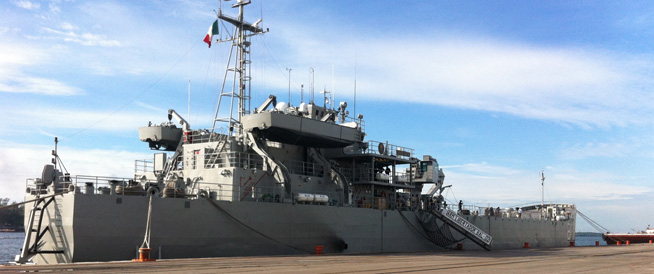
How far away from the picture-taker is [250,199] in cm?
2462

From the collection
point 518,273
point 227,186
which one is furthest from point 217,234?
point 518,273

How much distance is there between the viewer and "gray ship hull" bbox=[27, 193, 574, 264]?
779 inches

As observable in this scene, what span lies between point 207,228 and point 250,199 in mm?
2832

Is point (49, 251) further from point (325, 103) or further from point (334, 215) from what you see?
point (325, 103)

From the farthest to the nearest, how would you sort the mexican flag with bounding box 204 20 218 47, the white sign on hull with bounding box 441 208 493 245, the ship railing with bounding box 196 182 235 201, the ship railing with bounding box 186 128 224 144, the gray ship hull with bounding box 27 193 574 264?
1. the white sign on hull with bounding box 441 208 493 245
2. the mexican flag with bounding box 204 20 218 47
3. the ship railing with bounding box 186 128 224 144
4. the ship railing with bounding box 196 182 235 201
5. the gray ship hull with bounding box 27 193 574 264

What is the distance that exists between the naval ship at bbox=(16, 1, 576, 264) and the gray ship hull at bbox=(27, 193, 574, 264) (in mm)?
38

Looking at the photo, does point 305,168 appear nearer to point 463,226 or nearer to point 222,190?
point 222,190

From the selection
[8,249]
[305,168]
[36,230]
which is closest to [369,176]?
[305,168]

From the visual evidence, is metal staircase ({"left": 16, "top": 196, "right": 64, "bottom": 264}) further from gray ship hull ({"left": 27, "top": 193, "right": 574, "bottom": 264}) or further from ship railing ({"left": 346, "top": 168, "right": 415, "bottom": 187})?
ship railing ({"left": 346, "top": 168, "right": 415, "bottom": 187})

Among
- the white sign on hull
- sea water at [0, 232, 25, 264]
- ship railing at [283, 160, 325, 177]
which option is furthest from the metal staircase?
the white sign on hull

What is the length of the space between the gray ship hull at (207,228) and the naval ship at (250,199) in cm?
4

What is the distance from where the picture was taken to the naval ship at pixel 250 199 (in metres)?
20.3

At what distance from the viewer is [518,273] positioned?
50.4 feet

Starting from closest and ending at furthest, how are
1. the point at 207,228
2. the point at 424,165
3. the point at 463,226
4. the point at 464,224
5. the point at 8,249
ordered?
the point at 207,228
the point at 463,226
the point at 464,224
the point at 424,165
the point at 8,249
